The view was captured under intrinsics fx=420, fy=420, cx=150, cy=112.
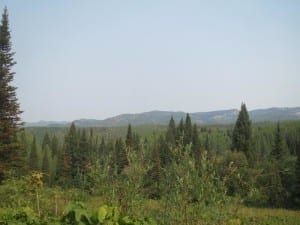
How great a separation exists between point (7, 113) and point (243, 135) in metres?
41.6

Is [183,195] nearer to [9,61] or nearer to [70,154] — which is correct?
[9,61]

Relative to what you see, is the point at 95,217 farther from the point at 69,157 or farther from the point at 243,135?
the point at 69,157

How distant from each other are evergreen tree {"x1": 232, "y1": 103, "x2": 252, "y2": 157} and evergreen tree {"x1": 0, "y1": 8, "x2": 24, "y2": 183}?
3965 cm

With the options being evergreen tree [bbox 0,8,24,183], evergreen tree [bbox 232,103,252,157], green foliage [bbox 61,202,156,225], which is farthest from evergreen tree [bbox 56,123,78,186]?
green foliage [bbox 61,202,156,225]

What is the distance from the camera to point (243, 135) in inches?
2547

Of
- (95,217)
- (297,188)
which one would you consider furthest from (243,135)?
(95,217)

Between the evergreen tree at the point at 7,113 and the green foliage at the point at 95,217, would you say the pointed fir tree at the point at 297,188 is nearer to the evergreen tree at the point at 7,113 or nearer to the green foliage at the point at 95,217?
the evergreen tree at the point at 7,113

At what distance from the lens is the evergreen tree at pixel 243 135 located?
6419 cm

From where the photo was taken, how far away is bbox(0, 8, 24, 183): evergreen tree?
31.0 metres

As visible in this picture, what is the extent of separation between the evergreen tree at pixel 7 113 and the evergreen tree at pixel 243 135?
130 ft

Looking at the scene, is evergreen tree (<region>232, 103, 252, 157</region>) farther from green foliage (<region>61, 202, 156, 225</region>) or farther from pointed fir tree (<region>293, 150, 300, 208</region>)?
green foliage (<region>61, 202, 156, 225</region>)

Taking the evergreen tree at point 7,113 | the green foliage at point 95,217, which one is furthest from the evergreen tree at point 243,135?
the green foliage at point 95,217

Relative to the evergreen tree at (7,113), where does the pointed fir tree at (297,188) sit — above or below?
below

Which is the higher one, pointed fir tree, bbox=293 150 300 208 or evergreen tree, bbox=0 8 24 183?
evergreen tree, bbox=0 8 24 183
